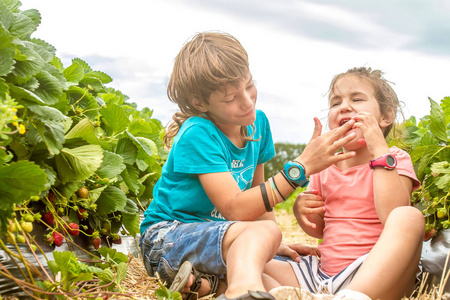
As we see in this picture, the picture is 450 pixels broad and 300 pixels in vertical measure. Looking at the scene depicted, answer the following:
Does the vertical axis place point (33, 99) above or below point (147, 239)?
above

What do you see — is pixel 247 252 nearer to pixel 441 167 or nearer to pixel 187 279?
pixel 187 279

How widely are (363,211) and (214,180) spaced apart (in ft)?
2.21

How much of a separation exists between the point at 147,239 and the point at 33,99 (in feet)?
2.66

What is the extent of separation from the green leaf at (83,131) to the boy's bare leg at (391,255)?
1253mm

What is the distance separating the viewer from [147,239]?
230 cm

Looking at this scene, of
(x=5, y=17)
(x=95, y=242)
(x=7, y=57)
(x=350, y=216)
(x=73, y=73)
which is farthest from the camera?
(x=73, y=73)

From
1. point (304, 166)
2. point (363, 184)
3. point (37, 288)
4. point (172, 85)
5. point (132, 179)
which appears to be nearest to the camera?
point (37, 288)

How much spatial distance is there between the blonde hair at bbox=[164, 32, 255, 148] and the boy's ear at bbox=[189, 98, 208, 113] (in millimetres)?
16

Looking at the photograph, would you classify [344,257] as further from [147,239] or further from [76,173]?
[76,173]

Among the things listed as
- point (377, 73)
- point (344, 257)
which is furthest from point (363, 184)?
point (377, 73)

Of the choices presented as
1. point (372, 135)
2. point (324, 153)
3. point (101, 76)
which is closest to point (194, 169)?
point (324, 153)

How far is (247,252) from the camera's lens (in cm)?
185

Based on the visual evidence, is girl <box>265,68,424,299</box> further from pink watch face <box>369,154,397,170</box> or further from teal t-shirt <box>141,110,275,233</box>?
teal t-shirt <box>141,110,275,233</box>

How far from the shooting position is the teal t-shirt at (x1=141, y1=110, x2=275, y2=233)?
84.8 inches
